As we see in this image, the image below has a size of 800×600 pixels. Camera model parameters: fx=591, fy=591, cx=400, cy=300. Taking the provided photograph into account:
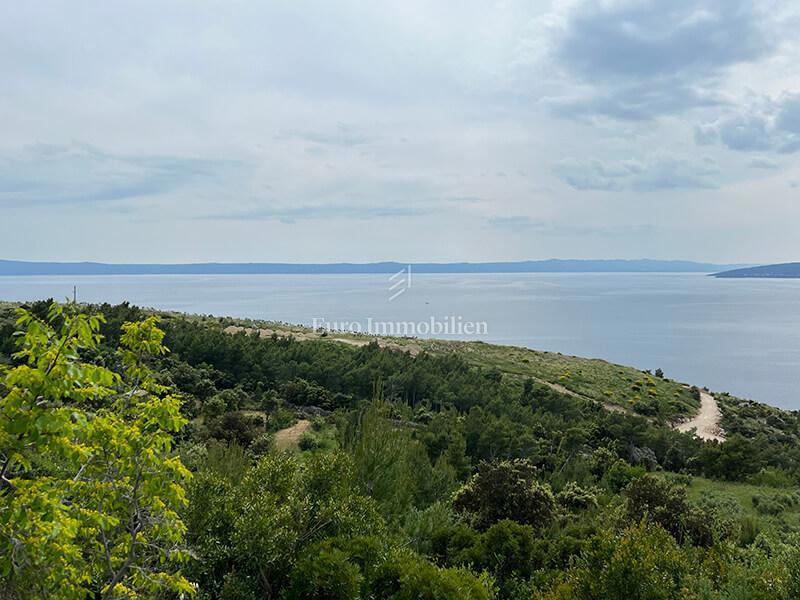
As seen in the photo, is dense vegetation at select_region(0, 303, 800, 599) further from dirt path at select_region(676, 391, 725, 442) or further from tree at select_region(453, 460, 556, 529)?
dirt path at select_region(676, 391, 725, 442)

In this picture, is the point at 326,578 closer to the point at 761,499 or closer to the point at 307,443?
the point at 307,443

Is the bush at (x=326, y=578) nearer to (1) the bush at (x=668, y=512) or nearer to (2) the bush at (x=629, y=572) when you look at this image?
(2) the bush at (x=629, y=572)

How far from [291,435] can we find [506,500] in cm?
1256

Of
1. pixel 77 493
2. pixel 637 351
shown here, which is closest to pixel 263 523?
pixel 77 493

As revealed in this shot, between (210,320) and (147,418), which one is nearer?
(147,418)

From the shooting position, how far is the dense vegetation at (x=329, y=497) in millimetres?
4312

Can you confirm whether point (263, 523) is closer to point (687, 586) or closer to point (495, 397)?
point (687, 586)

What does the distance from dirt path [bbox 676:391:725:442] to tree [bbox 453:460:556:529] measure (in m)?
26.3

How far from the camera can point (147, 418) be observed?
5059 millimetres

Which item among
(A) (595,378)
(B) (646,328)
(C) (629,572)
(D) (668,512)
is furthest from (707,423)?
(B) (646,328)

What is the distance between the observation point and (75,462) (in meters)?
4.45

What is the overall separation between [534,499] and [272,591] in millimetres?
8156

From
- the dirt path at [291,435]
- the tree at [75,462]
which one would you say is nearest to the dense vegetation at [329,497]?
the tree at [75,462]

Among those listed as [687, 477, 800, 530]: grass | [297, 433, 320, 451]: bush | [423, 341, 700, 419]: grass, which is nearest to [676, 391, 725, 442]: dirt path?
[423, 341, 700, 419]: grass
